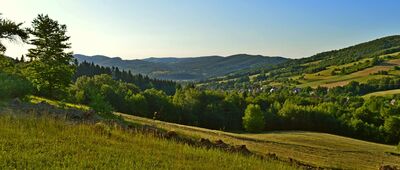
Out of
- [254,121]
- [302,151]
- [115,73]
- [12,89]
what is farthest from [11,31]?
[115,73]

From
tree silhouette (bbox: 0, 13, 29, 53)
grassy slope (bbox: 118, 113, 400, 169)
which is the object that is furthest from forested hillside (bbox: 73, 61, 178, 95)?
tree silhouette (bbox: 0, 13, 29, 53)

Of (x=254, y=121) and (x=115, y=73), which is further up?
(x=115, y=73)

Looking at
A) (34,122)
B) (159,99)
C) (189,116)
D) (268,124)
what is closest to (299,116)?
(268,124)

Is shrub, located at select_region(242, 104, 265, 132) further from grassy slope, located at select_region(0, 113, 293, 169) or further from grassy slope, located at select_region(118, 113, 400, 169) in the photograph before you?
grassy slope, located at select_region(0, 113, 293, 169)

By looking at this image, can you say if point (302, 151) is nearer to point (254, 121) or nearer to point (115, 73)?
point (254, 121)

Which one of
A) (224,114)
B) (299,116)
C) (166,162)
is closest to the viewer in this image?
(166,162)

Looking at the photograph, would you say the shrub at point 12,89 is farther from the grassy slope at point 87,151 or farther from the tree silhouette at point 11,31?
the grassy slope at point 87,151

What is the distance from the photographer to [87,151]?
10539 millimetres

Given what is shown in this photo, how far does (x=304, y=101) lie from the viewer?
143375 mm

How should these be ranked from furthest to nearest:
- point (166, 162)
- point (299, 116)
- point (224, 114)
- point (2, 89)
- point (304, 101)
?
point (304, 101) → point (224, 114) → point (299, 116) → point (2, 89) → point (166, 162)

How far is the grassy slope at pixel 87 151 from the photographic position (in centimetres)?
930

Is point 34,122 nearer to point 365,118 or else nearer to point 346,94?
point 365,118

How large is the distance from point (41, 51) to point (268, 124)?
71.2 m

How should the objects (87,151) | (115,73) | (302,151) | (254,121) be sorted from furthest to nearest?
(115,73), (254,121), (302,151), (87,151)
